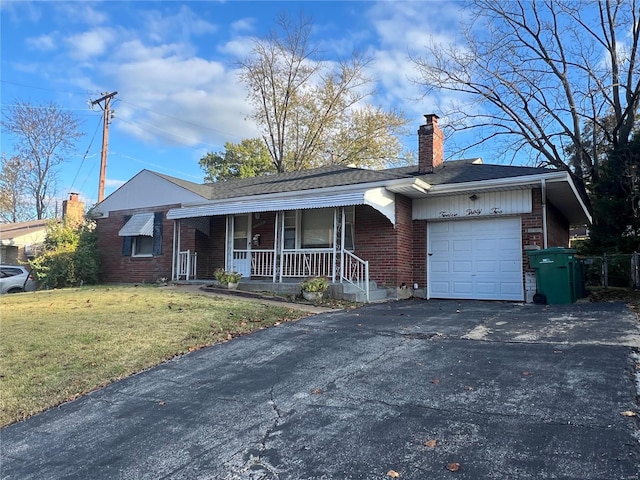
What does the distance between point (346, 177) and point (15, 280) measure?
46.7ft

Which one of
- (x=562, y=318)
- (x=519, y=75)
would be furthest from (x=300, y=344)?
(x=519, y=75)

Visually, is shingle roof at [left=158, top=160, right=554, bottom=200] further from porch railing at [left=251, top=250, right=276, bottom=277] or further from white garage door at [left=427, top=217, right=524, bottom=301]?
porch railing at [left=251, top=250, right=276, bottom=277]

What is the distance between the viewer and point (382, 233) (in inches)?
459

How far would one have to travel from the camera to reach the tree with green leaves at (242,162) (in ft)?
114

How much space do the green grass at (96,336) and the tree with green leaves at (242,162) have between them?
25.4 meters

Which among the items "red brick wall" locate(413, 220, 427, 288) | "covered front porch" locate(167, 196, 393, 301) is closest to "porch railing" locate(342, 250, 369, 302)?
"covered front porch" locate(167, 196, 393, 301)

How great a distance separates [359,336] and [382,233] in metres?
5.46

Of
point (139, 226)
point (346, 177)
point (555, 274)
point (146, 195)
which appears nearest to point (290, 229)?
point (346, 177)

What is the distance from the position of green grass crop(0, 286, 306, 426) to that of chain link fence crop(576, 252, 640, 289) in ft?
28.9

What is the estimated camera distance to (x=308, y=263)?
40.1 feet

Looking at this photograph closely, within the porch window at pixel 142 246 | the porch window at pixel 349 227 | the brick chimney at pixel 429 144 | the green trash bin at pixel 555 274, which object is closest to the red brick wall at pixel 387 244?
the porch window at pixel 349 227

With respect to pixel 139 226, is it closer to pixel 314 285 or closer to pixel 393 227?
pixel 314 285

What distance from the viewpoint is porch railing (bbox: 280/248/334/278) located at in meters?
12.0

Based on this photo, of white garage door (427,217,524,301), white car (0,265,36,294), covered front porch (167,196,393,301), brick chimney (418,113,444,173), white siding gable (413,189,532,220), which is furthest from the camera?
white car (0,265,36,294)
